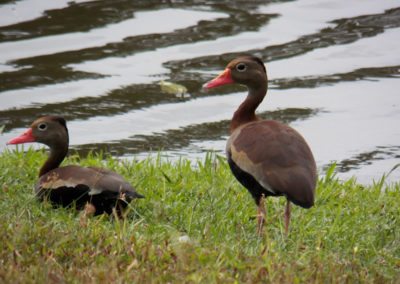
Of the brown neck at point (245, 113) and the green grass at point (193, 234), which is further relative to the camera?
the brown neck at point (245, 113)

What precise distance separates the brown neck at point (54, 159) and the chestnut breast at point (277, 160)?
148 centimetres

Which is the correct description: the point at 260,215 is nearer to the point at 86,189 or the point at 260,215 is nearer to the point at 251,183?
the point at 251,183

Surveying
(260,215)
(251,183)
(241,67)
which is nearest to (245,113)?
(241,67)

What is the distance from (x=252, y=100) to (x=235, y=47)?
4681mm

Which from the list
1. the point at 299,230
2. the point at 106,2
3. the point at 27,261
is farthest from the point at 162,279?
the point at 106,2

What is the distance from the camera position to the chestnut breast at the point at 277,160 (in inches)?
260

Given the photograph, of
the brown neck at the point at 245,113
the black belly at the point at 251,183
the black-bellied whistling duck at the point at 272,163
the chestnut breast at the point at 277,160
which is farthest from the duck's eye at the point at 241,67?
the black belly at the point at 251,183

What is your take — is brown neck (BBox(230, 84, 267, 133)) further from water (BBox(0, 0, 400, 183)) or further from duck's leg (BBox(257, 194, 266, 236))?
water (BBox(0, 0, 400, 183))

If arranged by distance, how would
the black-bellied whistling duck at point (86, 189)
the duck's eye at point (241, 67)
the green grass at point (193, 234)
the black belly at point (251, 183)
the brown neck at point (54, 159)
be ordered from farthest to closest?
the duck's eye at point (241, 67)
the brown neck at point (54, 159)
the black-bellied whistling duck at point (86, 189)
the black belly at point (251, 183)
the green grass at point (193, 234)

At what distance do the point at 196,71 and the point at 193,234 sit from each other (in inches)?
216

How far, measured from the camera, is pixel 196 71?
12133 millimetres

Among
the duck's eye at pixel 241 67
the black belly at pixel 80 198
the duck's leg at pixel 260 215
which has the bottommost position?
the duck's leg at pixel 260 215

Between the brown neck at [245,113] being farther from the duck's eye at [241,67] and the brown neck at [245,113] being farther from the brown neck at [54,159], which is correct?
the brown neck at [54,159]

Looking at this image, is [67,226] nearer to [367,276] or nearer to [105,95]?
[367,276]
